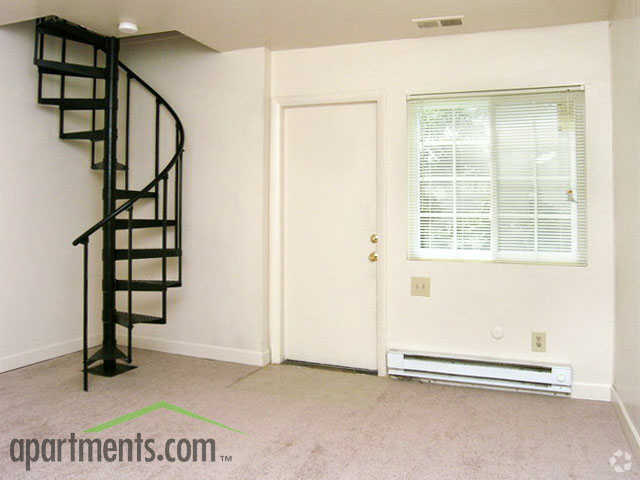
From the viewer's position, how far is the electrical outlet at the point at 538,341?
318 centimetres

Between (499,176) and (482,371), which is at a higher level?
(499,176)

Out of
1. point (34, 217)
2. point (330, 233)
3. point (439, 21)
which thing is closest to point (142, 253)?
point (34, 217)

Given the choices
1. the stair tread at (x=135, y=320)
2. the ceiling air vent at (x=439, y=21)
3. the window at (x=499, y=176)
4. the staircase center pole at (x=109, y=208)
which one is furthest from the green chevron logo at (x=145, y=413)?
the ceiling air vent at (x=439, y=21)

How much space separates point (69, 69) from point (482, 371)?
3.58m

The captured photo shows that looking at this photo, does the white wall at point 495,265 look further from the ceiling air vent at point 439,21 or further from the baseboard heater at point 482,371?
the ceiling air vent at point 439,21

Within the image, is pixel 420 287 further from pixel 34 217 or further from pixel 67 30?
pixel 67 30

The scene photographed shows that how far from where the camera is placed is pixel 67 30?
341cm

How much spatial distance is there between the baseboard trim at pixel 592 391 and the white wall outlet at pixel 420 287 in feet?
3.55

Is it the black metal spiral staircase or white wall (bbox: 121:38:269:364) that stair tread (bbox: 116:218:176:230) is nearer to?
the black metal spiral staircase

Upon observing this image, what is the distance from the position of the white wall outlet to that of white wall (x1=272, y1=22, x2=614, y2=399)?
0.04m

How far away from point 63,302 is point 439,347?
2968mm

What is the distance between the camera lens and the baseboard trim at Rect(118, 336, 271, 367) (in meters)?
3.76

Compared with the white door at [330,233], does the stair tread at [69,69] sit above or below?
above

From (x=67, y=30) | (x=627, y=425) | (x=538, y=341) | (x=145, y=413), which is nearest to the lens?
(x=627, y=425)
